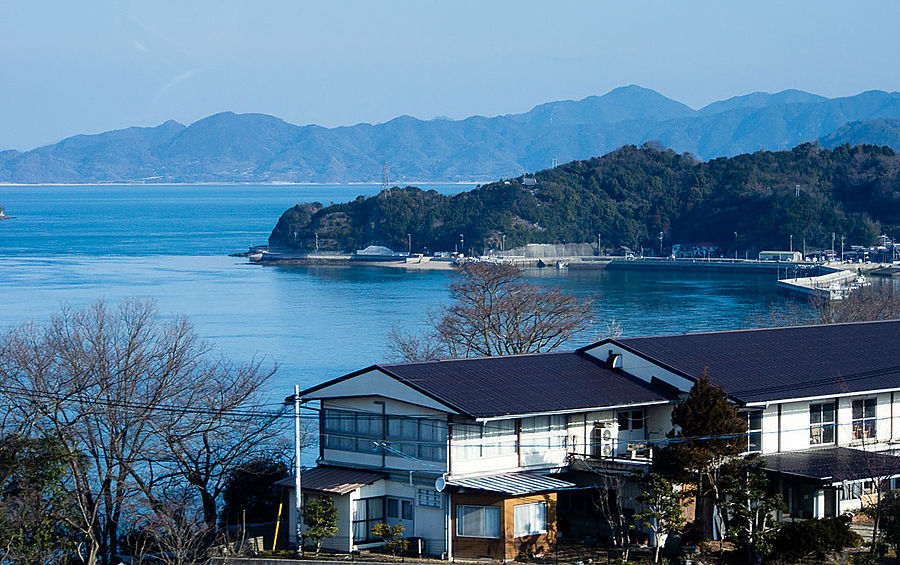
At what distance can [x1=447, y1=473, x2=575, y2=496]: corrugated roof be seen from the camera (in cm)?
1198

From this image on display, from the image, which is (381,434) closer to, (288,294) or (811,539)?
(811,539)

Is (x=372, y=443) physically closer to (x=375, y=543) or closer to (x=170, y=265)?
(x=375, y=543)

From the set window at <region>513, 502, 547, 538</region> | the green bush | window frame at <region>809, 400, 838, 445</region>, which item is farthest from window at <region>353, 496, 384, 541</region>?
window frame at <region>809, 400, 838, 445</region>

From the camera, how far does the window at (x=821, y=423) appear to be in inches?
553

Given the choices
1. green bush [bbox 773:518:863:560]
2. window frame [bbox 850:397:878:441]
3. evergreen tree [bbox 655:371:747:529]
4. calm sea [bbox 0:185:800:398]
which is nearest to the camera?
green bush [bbox 773:518:863:560]

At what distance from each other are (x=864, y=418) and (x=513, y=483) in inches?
186

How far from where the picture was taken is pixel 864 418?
14344mm

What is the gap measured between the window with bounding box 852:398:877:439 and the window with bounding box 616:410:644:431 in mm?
2646

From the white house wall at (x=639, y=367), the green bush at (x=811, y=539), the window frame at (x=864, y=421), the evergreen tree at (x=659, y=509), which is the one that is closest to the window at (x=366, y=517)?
the evergreen tree at (x=659, y=509)

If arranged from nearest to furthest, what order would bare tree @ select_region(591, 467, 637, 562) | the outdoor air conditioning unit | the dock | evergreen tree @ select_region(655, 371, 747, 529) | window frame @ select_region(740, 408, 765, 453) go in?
1. evergreen tree @ select_region(655, 371, 747, 529)
2. bare tree @ select_region(591, 467, 637, 562)
3. the outdoor air conditioning unit
4. window frame @ select_region(740, 408, 765, 453)
5. the dock

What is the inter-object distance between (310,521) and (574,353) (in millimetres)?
4105

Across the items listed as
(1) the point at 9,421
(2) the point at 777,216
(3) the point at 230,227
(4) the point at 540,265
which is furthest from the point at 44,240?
→ (1) the point at 9,421

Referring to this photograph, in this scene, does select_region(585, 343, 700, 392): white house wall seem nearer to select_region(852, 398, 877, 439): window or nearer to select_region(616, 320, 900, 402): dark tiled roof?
select_region(616, 320, 900, 402): dark tiled roof

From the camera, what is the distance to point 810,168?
351 feet
